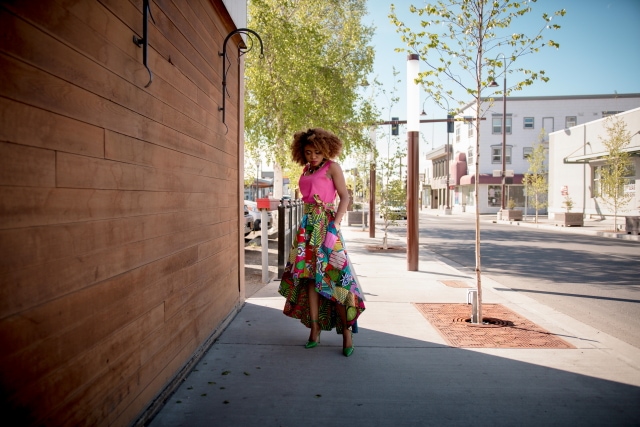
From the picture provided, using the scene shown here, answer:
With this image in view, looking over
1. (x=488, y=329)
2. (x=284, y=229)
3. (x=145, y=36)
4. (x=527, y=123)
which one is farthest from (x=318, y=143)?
(x=527, y=123)

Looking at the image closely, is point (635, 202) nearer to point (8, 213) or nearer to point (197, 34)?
point (197, 34)

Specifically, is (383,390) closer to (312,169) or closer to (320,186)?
(320,186)

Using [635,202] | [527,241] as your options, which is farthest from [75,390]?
[635,202]

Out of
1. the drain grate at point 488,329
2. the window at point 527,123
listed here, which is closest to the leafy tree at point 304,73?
the drain grate at point 488,329

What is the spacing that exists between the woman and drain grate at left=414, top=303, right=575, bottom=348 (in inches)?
44.1

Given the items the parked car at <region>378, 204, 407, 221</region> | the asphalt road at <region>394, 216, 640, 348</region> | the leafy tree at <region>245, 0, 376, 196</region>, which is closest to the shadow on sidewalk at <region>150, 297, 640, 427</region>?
the asphalt road at <region>394, 216, 640, 348</region>

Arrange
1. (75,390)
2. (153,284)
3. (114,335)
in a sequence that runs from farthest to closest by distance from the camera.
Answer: (153,284) → (114,335) → (75,390)

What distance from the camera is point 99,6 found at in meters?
2.15

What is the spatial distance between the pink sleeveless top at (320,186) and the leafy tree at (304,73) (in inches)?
405

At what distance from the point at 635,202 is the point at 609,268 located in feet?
60.1

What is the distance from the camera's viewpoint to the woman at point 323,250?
13.4 feet

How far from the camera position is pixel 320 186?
4.15 meters

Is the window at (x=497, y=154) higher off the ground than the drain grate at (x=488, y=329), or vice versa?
the window at (x=497, y=154)

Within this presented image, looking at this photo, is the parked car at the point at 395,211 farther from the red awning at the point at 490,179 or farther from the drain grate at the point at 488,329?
Answer: the red awning at the point at 490,179
